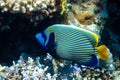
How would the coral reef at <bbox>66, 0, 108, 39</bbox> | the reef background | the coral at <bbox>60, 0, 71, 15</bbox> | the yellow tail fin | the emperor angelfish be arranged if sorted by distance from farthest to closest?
the coral reef at <bbox>66, 0, 108, 39</bbox>
the coral at <bbox>60, 0, 71, 15</bbox>
the reef background
the emperor angelfish
the yellow tail fin

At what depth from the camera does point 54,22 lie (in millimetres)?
4441

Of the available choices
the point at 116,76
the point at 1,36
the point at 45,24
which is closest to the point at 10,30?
the point at 1,36

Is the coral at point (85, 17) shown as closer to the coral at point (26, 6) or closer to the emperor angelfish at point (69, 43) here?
the coral at point (26, 6)

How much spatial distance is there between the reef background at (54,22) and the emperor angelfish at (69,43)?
1.28m

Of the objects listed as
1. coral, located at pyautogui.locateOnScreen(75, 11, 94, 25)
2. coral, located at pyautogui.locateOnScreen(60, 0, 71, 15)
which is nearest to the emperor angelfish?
coral, located at pyautogui.locateOnScreen(60, 0, 71, 15)

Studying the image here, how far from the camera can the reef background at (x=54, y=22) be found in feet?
13.8

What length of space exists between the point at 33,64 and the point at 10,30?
78 cm

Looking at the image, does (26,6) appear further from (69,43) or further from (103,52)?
(103,52)

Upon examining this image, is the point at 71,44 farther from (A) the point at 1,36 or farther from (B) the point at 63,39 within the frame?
(A) the point at 1,36

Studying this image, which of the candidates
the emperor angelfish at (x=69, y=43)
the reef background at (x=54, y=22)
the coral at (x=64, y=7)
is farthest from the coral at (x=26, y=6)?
the emperor angelfish at (x=69, y=43)

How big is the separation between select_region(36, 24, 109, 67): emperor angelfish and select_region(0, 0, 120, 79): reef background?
128cm

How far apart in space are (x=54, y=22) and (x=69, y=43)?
1522 millimetres

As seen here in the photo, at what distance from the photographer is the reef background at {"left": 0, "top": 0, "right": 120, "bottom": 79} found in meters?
4.19

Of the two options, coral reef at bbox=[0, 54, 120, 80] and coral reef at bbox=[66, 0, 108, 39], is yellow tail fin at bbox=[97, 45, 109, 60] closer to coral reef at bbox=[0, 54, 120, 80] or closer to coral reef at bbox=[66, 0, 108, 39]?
coral reef at bbox=[0, 54, 120, 80]
